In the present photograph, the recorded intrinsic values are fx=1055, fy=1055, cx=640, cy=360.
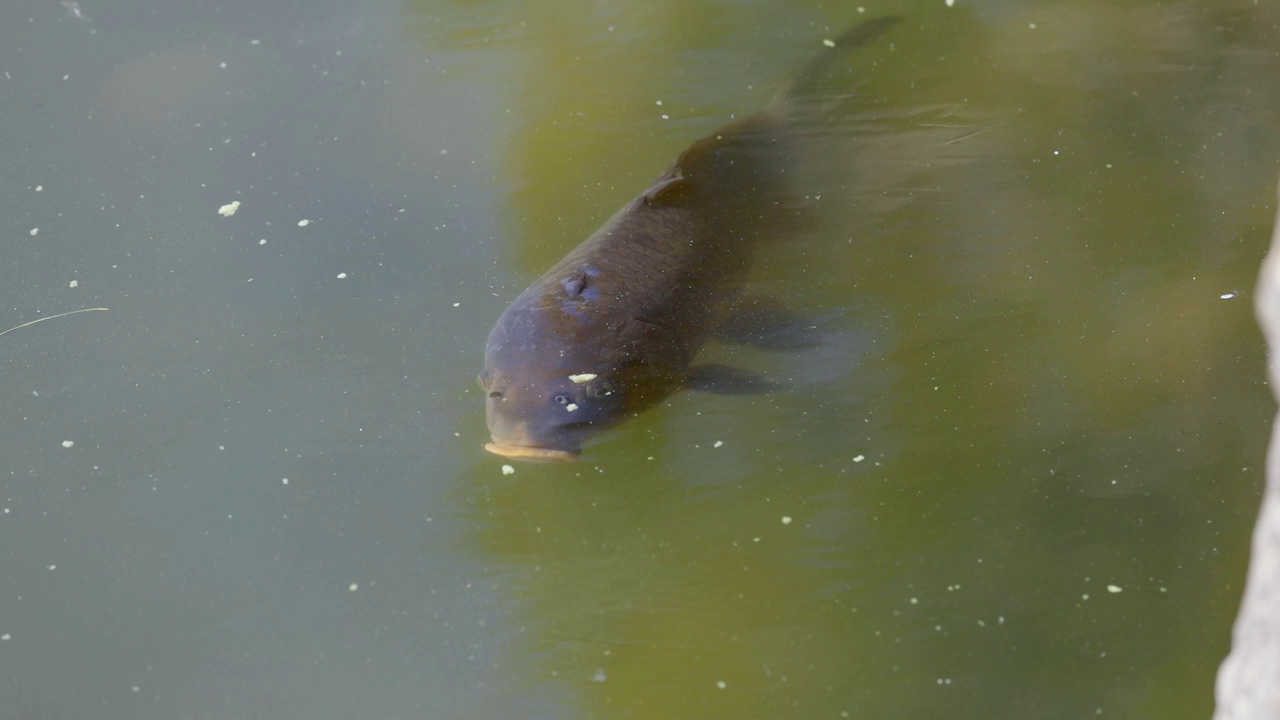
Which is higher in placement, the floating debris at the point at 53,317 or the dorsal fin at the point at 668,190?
the dorsal fin at the point at 668,190

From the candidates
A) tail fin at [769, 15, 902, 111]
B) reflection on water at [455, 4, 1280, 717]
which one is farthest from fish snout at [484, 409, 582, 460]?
tail fin at [769, 15, 902, 111]

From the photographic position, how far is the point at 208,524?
10.2ft

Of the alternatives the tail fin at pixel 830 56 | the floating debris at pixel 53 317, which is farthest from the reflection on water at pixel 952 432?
the floating debris at pixel 53 317

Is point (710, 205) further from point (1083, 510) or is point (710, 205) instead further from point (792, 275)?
point (1083, 510)

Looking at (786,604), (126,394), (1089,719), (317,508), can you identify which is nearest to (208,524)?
(317,508)

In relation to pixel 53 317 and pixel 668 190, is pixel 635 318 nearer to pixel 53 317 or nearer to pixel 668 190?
pixel 668 190

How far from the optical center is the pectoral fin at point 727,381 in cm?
317

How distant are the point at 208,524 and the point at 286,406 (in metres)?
0.44

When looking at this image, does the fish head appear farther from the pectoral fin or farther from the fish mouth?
the pectoral fin

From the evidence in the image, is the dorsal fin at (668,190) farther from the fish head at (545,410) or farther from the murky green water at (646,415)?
the fish head at (545,410)

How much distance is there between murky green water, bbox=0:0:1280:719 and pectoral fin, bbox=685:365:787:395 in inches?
2.7

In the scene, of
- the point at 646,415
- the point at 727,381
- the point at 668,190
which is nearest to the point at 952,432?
the point at 727,381

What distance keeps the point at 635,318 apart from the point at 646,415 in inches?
11.8

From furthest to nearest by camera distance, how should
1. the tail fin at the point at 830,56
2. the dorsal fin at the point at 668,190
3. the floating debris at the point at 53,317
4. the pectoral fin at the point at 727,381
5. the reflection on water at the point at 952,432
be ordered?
the tail fin at the point at 830,56 < the floating debris at the point at 53,317 < the dorsal fin at the point at 668,190 < the pectoral fin at the point at 727,381 < the reflection on water at the point at 952,432
